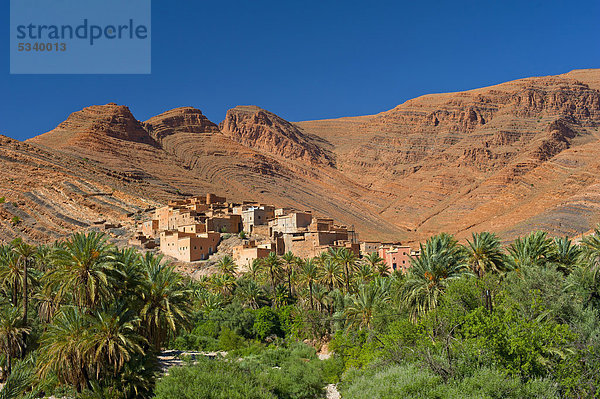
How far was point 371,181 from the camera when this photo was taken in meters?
195

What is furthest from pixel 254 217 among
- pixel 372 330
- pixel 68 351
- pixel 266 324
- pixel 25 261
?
pixel 68 351

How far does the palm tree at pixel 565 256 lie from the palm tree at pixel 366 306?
10081 millimetres

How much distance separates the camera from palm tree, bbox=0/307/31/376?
29500mm

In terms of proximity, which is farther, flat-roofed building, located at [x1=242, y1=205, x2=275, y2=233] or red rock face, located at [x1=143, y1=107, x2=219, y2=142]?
red rock face, located at [x1=143, y1=107, x2=219, y2=142]

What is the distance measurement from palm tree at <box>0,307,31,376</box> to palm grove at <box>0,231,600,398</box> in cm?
7

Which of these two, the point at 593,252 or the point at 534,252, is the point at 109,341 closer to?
the point at 534,252

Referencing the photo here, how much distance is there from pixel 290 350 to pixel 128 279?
1411 centimetres

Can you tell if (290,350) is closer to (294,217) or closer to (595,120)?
(294,217)

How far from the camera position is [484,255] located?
30.8 metres

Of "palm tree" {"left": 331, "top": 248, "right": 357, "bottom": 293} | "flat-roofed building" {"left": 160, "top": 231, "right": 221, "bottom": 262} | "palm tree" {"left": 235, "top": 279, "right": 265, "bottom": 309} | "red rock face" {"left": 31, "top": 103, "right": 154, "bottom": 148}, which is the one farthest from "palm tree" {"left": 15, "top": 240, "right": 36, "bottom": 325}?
"red rock face" {"left": 31, "top": 103, "right": 154, "bottom": 148}

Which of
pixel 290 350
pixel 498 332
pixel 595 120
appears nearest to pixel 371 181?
pixel 595 120

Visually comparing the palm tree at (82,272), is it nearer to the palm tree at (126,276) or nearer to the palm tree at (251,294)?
the palm tree at (126,276)

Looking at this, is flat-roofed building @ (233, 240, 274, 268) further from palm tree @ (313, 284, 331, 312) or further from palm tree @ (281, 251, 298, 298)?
palm tree @ (313, 284, 331, 312)

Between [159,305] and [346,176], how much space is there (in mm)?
171047
